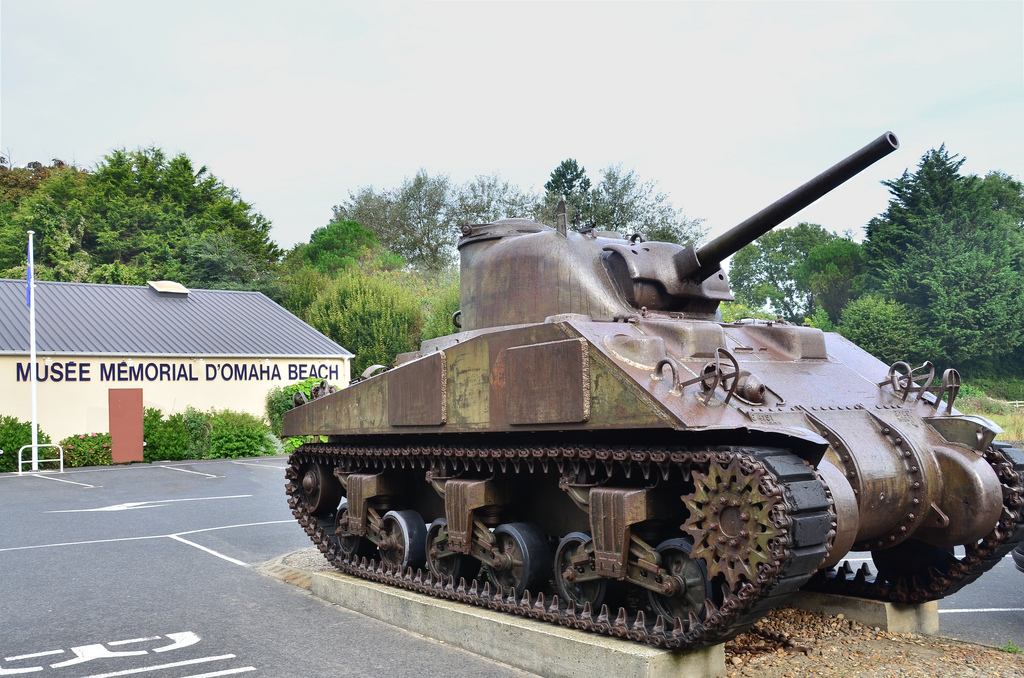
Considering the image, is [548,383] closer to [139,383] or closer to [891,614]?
[891,614]

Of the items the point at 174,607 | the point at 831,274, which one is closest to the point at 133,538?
the point at 174,607

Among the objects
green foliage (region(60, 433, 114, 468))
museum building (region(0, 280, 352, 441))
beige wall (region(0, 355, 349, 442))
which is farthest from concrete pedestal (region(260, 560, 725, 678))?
museum building (region(0, 280, 352, 441))

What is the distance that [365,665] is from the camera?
7.02m

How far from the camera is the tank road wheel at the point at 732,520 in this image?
546 centimetres

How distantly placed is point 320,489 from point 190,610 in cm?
222

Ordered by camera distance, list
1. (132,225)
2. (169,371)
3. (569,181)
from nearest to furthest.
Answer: (169,371) < (132,225) < (569,181)

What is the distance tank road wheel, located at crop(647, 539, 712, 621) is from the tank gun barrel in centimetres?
243

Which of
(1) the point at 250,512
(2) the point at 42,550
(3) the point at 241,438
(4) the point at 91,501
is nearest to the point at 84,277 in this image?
(3) the point at 241,438

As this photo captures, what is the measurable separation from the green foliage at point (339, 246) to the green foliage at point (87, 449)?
100ft

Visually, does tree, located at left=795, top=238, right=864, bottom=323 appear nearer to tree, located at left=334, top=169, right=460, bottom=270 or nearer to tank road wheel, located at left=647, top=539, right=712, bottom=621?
tree, located at left=334, top=169, right=460, bottom=270

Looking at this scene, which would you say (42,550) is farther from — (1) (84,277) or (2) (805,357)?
(1) (84,277)

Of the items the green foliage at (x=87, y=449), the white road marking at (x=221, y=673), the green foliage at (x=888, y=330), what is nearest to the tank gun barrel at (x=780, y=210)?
the white road marking at (x=221, y=673)

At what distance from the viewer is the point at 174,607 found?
352 inches

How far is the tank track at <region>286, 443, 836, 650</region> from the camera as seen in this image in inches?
214
